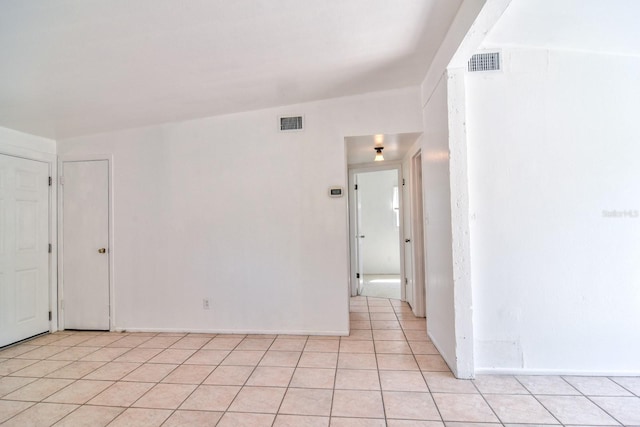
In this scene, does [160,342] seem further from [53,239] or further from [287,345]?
[53,239]

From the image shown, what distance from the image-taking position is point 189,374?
2543mm

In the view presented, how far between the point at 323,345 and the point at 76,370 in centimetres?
215

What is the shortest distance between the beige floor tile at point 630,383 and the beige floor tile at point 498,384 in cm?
72

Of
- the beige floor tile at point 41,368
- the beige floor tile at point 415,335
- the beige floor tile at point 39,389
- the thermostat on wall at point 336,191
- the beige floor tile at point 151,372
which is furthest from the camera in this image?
the thermostat on wall at point 336,191

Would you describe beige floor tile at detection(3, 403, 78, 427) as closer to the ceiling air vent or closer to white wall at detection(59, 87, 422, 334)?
white wall at detection(59, 87, 422, 334)

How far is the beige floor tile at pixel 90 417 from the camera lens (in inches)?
76.2

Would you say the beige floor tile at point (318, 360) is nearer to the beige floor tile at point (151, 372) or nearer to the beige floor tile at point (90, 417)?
the beige floor tile at point (151, 372)

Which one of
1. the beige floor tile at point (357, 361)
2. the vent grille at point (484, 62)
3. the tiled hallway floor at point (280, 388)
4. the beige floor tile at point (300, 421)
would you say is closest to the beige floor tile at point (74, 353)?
the tiled hallway floor at point (280, 388)

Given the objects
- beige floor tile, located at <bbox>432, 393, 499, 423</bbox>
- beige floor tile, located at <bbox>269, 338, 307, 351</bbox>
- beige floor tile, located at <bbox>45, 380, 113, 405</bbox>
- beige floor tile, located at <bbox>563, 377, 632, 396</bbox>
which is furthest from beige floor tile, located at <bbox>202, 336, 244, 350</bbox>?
beige floor tile, located at <bbox>563, 377, 632, 396</bbox>

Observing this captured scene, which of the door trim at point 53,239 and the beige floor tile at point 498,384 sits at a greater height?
the door trim at point 53,239

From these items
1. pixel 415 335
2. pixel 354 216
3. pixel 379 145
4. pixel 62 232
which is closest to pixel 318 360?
pixel 415 335

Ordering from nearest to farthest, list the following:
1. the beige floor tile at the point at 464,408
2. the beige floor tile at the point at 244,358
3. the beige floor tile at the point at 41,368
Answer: the beige floor tile at the point at 464,408 → the beige floor tile at the point at 41,368 → the beige floor tile at the point at 244,358

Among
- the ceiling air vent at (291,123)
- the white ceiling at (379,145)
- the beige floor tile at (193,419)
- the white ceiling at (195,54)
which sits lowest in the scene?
the beige floor tile at (193,419)

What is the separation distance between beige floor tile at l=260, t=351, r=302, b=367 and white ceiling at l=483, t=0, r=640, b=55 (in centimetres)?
308
